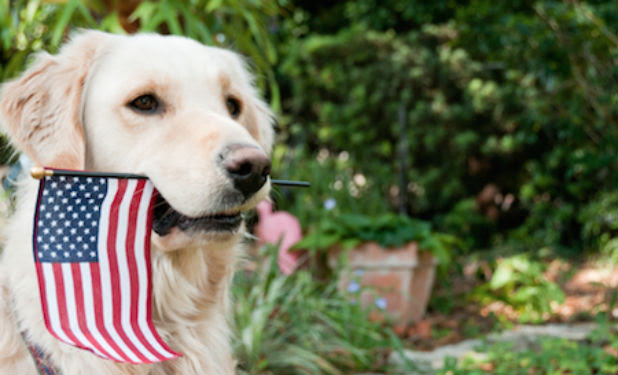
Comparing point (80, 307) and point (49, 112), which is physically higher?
point (49, 112)

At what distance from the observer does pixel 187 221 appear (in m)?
1.55

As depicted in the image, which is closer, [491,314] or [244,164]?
[244,164]

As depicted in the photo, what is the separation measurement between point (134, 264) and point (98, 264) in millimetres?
91

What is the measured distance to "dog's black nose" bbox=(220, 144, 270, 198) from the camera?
4.70ft

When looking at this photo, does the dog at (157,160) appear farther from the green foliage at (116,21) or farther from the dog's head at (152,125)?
the green foliage at (116,21)

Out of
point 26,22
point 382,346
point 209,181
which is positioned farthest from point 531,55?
point 209,181

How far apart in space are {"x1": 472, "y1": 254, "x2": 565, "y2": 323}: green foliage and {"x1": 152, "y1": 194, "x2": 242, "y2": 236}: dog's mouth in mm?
3099

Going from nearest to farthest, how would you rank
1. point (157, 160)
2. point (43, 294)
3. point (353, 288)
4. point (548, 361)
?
point (43, 294)
point (157, 160)
point (548, 361)
point (353, 288)

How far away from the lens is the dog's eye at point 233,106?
6.28 ft

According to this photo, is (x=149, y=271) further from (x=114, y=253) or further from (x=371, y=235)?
(x=371, y=235)

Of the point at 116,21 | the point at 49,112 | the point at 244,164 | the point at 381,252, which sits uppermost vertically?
the point at 244,164

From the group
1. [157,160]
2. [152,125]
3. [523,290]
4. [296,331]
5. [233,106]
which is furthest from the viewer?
[523,290]

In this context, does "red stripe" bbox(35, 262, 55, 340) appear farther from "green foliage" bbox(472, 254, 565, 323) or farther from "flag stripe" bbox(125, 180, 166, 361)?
"green foliage" bbox(472, 254, 565, 323)

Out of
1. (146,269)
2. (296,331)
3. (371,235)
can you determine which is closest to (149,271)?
(146,269)
